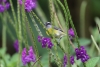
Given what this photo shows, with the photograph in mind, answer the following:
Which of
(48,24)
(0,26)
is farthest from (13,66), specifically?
(0,26)

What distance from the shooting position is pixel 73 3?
3400 mm

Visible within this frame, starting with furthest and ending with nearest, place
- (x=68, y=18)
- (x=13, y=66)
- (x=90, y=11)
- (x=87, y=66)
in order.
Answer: (x=90, y=11), (x=13, y=66), (x=87, y=66), (x=68, y=18)

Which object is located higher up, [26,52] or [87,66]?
[26,52]

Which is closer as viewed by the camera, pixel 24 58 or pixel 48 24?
pixel 24 58

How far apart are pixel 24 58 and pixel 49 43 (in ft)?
0.36

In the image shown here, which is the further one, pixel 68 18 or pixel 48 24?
pixel 48 24

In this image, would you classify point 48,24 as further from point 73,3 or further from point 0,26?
point 73,3

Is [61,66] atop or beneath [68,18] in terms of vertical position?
beneath

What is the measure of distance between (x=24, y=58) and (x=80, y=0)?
7.77ft

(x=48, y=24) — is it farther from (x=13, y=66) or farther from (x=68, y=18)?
(x=13, y=66)

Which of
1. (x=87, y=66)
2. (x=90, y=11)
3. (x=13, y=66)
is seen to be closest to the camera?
(x=87, y=66)

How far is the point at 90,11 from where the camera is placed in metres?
3.30

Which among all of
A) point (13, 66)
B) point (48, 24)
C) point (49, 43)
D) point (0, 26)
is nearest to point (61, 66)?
point (49, 43)

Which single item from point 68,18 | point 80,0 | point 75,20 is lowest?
point 75,20
